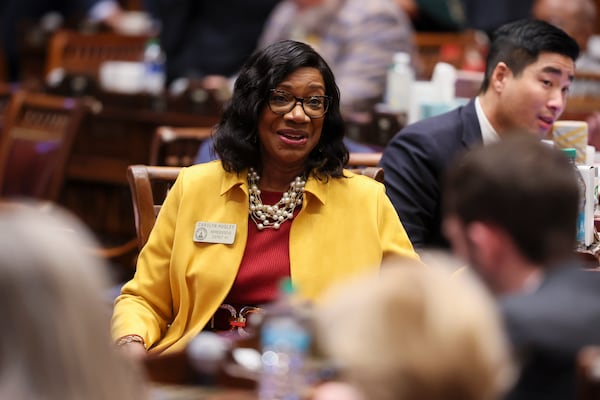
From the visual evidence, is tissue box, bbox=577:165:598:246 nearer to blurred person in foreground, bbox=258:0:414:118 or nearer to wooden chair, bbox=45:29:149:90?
blurred person in foreground, bbox=258:0:414:118

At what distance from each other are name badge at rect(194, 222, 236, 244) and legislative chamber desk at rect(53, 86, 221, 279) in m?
2.69

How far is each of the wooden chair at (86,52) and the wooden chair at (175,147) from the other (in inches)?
104

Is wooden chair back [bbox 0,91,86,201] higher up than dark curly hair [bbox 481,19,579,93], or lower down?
lower down

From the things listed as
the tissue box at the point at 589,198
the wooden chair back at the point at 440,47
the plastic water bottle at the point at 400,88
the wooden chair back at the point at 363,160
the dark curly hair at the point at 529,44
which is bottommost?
the wooden chair back at the point at 440,47

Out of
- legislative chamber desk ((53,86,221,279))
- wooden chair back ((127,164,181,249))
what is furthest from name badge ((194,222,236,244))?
legislative chamber desk ((53,86,221,279))

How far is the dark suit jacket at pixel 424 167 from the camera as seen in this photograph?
3332 mm

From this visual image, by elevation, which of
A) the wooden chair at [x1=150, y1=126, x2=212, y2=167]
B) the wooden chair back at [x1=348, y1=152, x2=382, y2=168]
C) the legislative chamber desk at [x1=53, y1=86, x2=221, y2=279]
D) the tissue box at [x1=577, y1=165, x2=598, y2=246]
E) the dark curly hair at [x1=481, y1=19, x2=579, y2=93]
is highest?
the dark curly hair at [x1=481, y1=19, x2=579, y2=93]

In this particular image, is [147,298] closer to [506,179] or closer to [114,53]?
[506,179]

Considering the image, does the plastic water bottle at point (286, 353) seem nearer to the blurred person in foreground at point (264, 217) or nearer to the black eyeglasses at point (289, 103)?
the blurred person in foreground at point (264, 217)

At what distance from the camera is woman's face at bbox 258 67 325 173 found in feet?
9.41

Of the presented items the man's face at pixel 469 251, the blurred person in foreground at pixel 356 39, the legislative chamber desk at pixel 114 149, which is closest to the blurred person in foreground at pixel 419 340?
the man's face at pixel 469 251

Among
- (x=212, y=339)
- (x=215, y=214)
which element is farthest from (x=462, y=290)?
(x=215, y=214)

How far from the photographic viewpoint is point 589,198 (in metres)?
3.02

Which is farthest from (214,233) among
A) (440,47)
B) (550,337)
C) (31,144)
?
(440,47)
